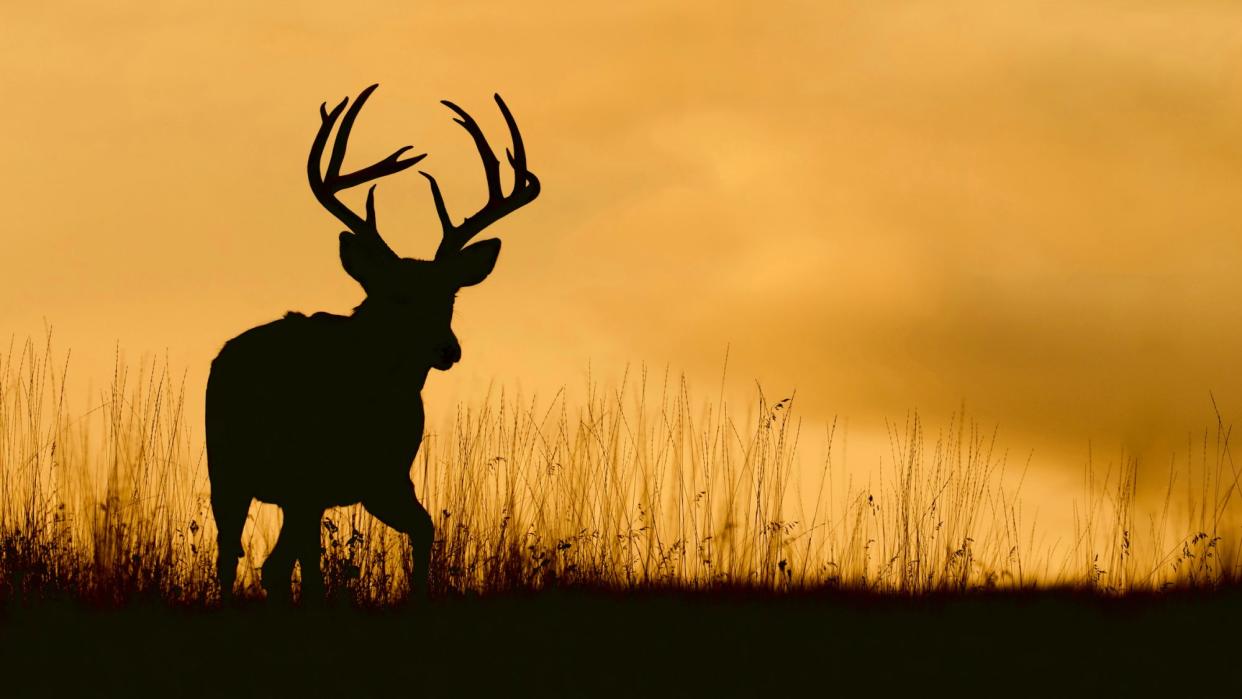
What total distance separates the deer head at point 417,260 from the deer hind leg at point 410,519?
2.50ft

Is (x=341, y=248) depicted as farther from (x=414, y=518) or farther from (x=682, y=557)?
(x=682, y=557)

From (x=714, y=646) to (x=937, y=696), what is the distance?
3.66 ft

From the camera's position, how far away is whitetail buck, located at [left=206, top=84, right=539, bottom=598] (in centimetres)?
852

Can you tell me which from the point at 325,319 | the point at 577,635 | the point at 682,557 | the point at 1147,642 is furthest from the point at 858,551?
the point at 325,319

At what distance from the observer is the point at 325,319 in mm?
9016

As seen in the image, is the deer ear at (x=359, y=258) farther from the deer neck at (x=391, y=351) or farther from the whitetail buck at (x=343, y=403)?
the deer neck at (x=391, y=351)

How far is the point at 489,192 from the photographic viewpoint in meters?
9.47

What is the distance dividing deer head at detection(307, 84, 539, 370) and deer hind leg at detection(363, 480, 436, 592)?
2.50 ft

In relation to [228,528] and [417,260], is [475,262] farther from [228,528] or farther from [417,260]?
[228,528]

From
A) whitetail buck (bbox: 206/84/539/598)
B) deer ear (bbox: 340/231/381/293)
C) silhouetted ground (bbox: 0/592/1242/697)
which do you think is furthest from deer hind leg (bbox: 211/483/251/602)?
deer ear (bbox: 340/231/381/293)

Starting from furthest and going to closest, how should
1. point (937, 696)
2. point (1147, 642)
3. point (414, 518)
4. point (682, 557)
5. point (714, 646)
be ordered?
point (682, 557)
point (414, 518)
point (1147, 642)
point (714, 646)
point (937, 696)

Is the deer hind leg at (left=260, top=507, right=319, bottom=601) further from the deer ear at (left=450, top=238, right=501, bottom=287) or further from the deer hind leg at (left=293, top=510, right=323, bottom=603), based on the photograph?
the deer ear at (left=450, top=238, right=501, bottom=287)

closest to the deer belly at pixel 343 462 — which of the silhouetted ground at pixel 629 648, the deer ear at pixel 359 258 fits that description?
the silhouetted ground at pixel 629 648

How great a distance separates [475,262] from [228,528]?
2.04 m
